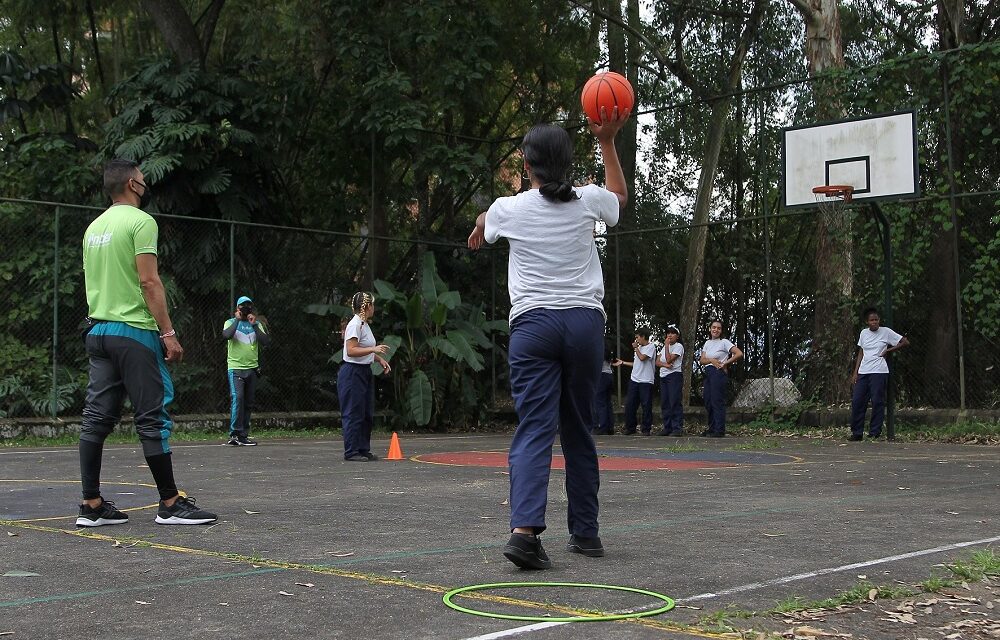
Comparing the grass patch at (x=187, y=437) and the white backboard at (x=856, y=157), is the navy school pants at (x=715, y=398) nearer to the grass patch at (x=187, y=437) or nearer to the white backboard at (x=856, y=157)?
the white backboard at (x=856, y=157)

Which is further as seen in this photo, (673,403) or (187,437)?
(673,403)

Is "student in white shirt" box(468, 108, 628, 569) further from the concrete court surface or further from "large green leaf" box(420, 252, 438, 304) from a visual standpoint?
"large green leaf" box(420, 252, 438, 304)

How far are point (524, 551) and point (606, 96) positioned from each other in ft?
8.44

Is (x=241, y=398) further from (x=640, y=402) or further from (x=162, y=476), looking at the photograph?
(x=162, y=476)

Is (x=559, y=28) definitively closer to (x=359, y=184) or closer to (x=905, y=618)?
(x=359, y=184)

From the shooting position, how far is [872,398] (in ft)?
53.1

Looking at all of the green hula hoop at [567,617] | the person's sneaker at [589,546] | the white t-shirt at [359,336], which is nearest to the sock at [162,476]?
the person's sneaker at [589,546]

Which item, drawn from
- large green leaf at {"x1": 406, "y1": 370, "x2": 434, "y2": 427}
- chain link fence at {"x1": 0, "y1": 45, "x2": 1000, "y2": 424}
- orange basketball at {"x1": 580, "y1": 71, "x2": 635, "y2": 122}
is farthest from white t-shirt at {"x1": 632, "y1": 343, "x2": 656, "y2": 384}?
orange basketball at {"x1": 580, "y1": 71, "x2": 635, "y2": 122}

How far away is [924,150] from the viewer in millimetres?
16672

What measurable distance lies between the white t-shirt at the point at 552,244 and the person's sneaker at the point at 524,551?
40.8 inches

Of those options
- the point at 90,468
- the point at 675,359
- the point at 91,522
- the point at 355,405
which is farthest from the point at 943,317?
the point at 91,522

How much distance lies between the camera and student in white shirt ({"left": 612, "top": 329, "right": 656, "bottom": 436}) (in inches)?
754

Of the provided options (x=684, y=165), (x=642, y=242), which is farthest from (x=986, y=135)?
(x=684, y=165)

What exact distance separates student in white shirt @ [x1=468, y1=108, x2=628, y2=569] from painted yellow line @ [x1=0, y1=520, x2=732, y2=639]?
0.70 m
